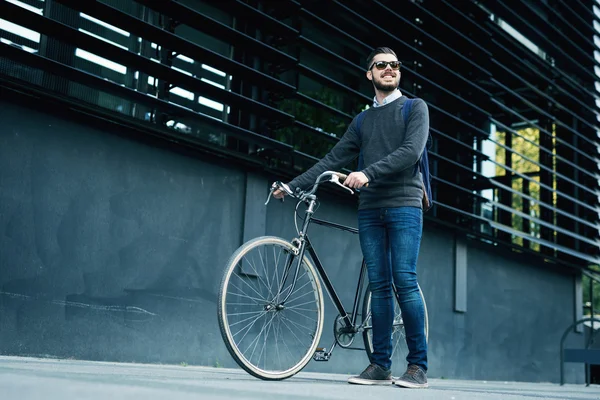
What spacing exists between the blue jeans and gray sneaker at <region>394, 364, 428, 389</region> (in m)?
0.05

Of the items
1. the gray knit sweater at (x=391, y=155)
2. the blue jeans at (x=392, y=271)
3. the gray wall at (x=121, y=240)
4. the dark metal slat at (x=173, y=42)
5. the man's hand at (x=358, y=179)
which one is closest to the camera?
the man's hand at (x=358, y=179)

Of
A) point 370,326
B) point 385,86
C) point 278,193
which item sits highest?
point 385,86

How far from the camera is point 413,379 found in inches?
158

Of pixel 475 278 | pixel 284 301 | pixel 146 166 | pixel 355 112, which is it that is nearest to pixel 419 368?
pixel 284 301

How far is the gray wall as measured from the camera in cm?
434

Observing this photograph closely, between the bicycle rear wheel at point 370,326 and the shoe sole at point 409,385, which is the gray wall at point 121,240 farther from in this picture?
the shoe sole at point 409,385

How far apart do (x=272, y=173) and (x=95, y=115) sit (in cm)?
162

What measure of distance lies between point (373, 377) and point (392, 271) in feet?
1.96

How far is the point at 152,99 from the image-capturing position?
484cm

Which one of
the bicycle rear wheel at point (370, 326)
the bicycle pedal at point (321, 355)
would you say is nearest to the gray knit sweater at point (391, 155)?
the bicycle rear wheel at point (370, 326)

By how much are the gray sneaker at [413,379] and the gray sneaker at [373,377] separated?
137 millimetres

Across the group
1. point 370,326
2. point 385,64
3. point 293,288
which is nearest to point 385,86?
point 385,64

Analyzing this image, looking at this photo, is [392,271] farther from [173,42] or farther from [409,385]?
[173,42]

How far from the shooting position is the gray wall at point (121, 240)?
4.34 m
